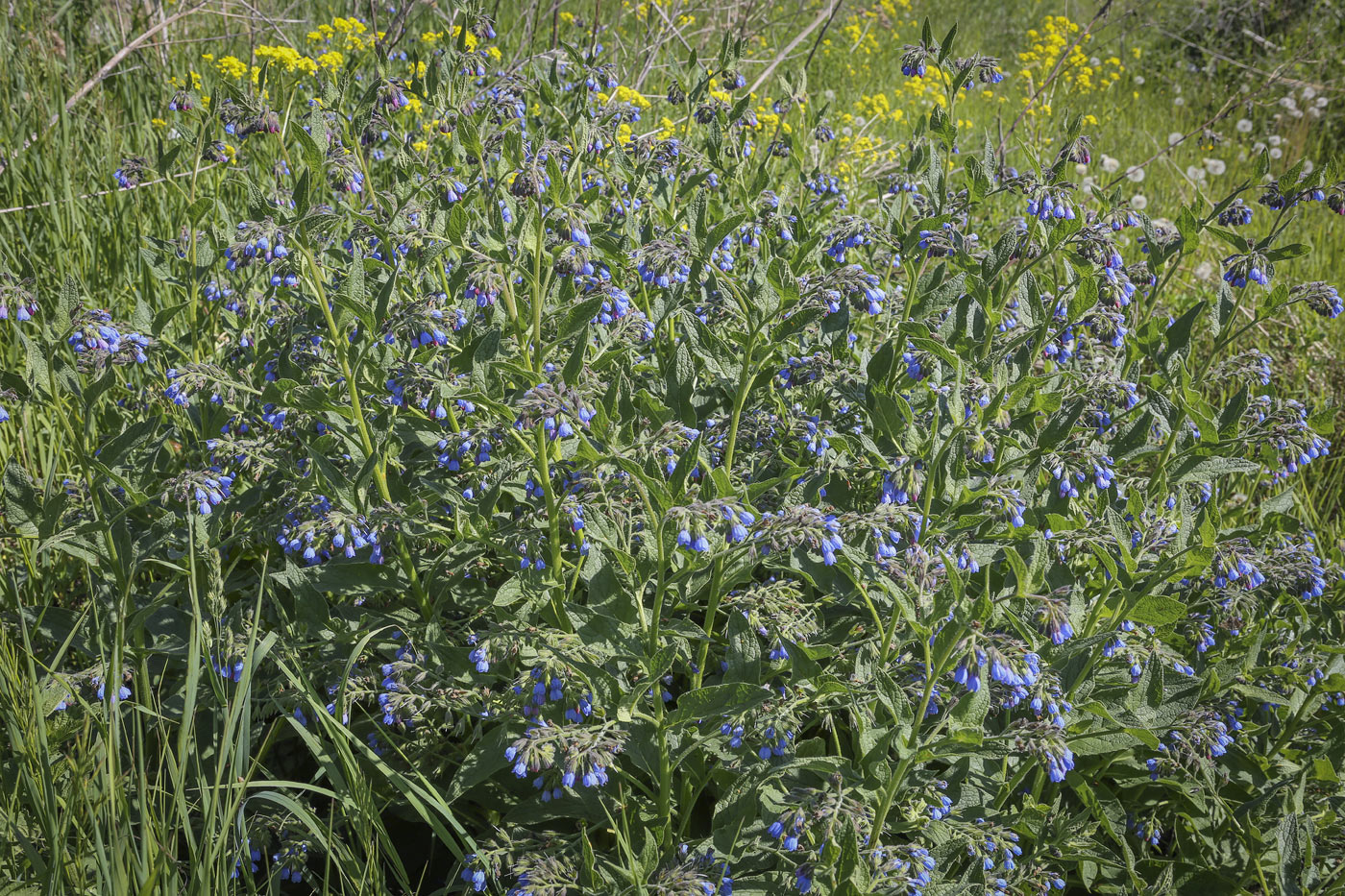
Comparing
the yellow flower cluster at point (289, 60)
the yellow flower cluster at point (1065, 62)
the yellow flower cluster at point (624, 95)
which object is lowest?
the yellow flower cluster at point (1065, 62)

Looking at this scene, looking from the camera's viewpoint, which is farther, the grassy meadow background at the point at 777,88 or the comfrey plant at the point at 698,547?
the grassy meadow background at the point at 777,88

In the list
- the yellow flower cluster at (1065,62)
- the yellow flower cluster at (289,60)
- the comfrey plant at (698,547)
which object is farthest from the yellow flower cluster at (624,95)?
the yellow flower cluster at (1065,62)

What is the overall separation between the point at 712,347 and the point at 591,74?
1223 mm

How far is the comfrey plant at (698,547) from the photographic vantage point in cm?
183

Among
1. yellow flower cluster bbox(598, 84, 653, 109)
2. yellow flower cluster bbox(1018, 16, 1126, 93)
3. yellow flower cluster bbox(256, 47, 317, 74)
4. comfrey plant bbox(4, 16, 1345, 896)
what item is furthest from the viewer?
yellow flower cluster bbox(1018, 16, 1126, 93)

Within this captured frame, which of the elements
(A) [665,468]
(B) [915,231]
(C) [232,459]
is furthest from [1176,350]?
(C) [232,459]

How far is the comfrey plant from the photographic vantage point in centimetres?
183

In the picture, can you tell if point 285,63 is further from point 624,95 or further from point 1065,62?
point 1065,62

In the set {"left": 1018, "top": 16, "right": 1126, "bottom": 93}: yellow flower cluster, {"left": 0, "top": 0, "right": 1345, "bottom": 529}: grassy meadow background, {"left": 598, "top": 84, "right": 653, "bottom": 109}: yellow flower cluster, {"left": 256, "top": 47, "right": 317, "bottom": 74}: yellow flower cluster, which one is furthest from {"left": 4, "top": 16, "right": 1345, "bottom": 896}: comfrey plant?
{"left": 1018, "top": 16, "right": 1126, "bottom": 93}: yellow flower cluster

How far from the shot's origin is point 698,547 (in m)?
1.60

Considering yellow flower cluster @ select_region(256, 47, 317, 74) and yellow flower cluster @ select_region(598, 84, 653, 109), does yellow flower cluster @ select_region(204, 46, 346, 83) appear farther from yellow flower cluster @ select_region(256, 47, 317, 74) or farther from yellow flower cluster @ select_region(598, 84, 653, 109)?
yellow flower cluster @ select_region(598, 84, 653, 109)

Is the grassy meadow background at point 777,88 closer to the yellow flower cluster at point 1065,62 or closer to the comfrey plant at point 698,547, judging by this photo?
the yellow flower cluster at point 1065,62

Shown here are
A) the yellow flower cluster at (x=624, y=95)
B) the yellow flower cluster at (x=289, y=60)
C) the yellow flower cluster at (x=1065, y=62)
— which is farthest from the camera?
the yellow flower cluster at (x=1065, y=62)

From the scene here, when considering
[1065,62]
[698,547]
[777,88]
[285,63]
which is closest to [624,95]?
[285,63]
